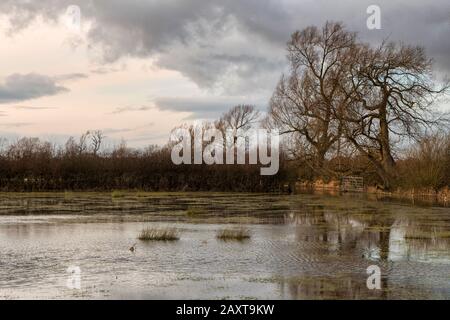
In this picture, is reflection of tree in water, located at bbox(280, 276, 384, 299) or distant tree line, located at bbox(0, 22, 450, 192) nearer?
reflection of tree in water, located at bbox(280, 276, 384, 299)

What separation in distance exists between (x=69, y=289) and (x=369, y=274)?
241 inches

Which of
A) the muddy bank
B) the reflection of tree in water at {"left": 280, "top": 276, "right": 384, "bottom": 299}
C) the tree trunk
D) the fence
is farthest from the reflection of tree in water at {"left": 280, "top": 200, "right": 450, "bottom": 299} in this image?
the fence

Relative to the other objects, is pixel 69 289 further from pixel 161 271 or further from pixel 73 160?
pixel 73 160

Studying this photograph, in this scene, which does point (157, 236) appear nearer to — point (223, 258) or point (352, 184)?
point (223, 258)

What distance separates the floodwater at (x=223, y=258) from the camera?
438 inches

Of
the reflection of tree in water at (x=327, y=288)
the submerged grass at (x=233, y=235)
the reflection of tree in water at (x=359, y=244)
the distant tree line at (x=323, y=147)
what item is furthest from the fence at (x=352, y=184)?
the reflection of tree in water at (x=327, y=288)

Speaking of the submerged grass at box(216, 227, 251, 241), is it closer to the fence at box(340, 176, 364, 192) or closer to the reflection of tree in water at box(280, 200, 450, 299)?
the reflection of tree in water at box(280, 200, 450, 299)

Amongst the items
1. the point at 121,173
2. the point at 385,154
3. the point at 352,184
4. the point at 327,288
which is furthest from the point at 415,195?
the point at 327,288

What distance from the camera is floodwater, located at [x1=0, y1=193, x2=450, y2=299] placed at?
1113cm

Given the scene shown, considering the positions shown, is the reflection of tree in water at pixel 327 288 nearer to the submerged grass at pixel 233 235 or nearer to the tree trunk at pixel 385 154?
the submerged grass at pixel 233 235

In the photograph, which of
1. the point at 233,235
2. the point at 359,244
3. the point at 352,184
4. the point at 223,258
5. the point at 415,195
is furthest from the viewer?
the point at 352,184

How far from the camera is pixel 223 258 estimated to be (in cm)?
1502

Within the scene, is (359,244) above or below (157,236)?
below
